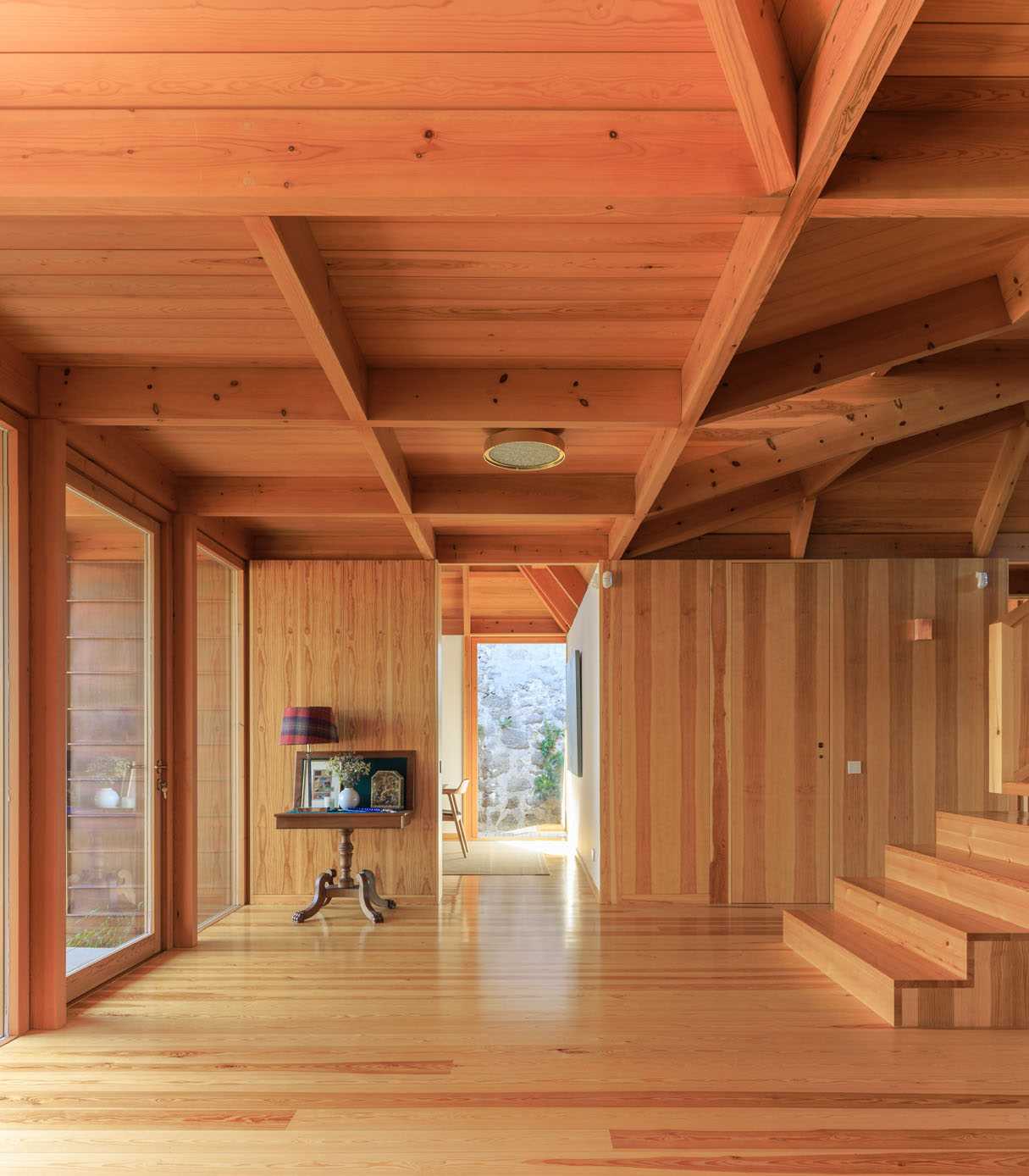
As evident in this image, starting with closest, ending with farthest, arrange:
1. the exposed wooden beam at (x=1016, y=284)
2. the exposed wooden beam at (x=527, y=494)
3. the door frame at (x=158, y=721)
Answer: the exposed wooden beam at (x=1016, y=284), the door frame at (x=158, y=721), the exposed wooden beam at (x=527, y=494)

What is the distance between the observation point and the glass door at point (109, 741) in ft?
15.4

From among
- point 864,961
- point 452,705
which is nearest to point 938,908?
point 864,961

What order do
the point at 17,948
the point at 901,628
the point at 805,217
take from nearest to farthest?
the point at 805,217 < the point at 17,948 < the point at 901,628

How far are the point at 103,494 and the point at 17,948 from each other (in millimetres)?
2054

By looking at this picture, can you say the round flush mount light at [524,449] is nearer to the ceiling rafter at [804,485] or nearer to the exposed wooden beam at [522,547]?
the ceiling rafter at [804,485]

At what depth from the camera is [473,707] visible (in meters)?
11.9

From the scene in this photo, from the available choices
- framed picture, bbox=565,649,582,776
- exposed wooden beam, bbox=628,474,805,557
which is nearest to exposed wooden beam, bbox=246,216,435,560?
exposed wooden beam, bbox=628,474,805,557

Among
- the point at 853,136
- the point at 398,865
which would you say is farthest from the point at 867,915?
the point at 853,136

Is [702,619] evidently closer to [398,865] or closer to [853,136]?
[398,865]

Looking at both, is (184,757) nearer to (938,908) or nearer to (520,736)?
(938,908)

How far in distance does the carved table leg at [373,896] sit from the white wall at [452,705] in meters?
4.73

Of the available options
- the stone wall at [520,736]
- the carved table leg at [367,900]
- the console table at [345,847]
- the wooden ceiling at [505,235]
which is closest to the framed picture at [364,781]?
the console table at [345,847]

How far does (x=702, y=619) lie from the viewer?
7.32m

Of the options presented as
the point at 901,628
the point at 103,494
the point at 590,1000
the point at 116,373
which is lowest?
the point at 590,1000
